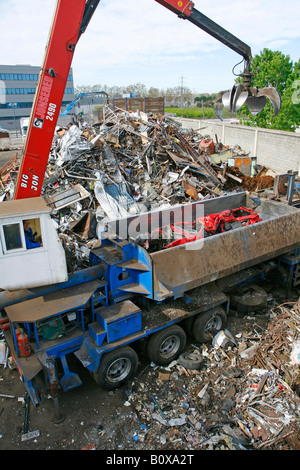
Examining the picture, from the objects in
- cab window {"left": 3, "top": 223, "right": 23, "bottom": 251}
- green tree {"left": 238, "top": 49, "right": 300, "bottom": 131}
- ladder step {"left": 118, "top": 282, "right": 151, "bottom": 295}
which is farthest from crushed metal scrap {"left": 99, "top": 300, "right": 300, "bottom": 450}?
green tree {"left": 238, "top": 49, "right": 300, "bottom": 131}

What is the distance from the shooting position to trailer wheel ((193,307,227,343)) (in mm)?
5832

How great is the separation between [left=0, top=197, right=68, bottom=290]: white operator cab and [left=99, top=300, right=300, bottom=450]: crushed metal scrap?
2178 mm

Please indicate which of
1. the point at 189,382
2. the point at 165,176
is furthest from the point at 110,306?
the point at 165,176

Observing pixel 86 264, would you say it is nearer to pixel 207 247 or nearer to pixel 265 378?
pixel 207 247

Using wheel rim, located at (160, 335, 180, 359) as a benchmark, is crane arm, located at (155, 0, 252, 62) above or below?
above

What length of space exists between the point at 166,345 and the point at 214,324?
1.14 m

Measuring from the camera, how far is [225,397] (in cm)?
480

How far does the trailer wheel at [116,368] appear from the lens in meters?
Answer: 4.77

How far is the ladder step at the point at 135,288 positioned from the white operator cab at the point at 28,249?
3.43 feet

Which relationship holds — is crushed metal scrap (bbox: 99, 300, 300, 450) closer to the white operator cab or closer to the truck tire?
the truck tire

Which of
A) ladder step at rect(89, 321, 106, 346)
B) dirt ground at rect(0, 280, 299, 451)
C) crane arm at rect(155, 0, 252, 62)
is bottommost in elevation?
dirt ground at rect(0, 280, 299, 451)


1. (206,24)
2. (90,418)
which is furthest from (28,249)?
(206,24)

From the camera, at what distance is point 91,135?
11.5 m

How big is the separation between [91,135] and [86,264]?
5.99 metres
